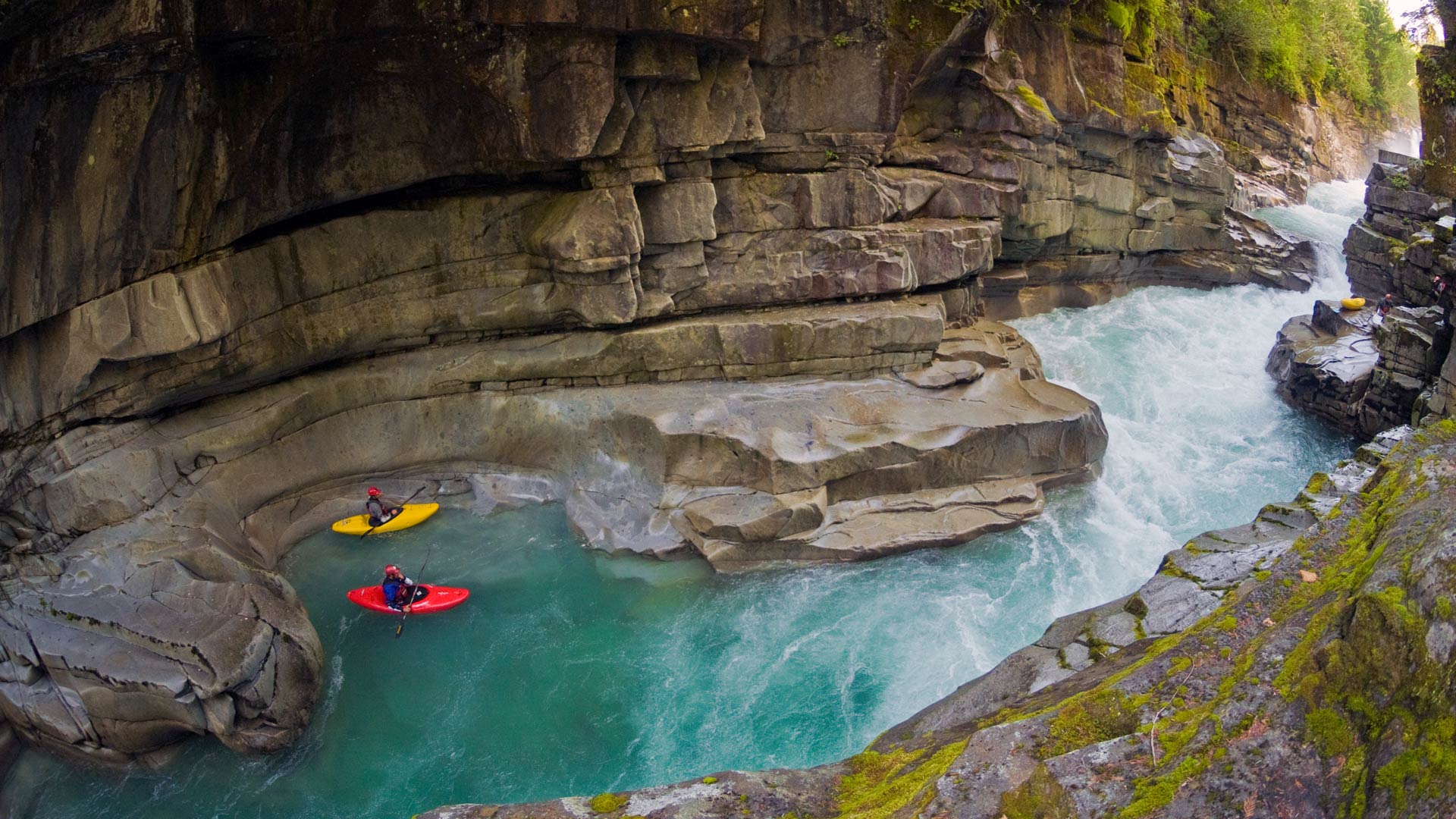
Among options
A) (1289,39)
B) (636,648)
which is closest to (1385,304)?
(1289,39)

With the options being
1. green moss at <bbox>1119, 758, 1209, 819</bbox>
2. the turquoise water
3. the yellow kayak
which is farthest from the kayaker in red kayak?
green moss at <bbox>1119, 758, 1209, 819</bbox>

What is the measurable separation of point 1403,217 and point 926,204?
35.8 feet

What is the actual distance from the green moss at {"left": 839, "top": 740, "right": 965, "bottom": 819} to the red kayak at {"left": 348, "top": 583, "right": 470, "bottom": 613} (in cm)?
703

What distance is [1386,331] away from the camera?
15.8 meters

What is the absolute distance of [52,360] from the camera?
11711 millimetres

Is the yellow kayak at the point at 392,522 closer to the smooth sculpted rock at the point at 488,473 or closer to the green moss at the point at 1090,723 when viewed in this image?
the smooth sculpted rock at the point at 488,473

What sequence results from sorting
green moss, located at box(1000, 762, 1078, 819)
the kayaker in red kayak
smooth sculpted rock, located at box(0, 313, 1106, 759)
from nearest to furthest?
green moss, located at box(1000, 762, 1078, 819), smooth sculpted rock, located at box(0, 313, 1106, 759), the kayaker in red kayak

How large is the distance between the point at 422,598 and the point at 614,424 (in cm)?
383

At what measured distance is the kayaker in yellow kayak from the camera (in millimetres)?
14086

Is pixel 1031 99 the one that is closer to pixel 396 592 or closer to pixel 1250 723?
pixel 396 592

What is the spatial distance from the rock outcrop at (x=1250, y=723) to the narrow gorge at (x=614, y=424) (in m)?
0.07

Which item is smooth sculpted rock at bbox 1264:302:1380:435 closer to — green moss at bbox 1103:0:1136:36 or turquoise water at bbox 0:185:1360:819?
turquoise water at bbox 0:185:1360:819

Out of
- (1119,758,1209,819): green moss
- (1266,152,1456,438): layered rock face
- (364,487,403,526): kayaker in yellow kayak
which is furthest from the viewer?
(1266,152,1456,438): layered rock face

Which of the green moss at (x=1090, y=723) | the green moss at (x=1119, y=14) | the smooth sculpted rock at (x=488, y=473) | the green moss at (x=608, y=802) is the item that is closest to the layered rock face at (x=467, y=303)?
the smooth sculpted rock at (x=488, y=473)
